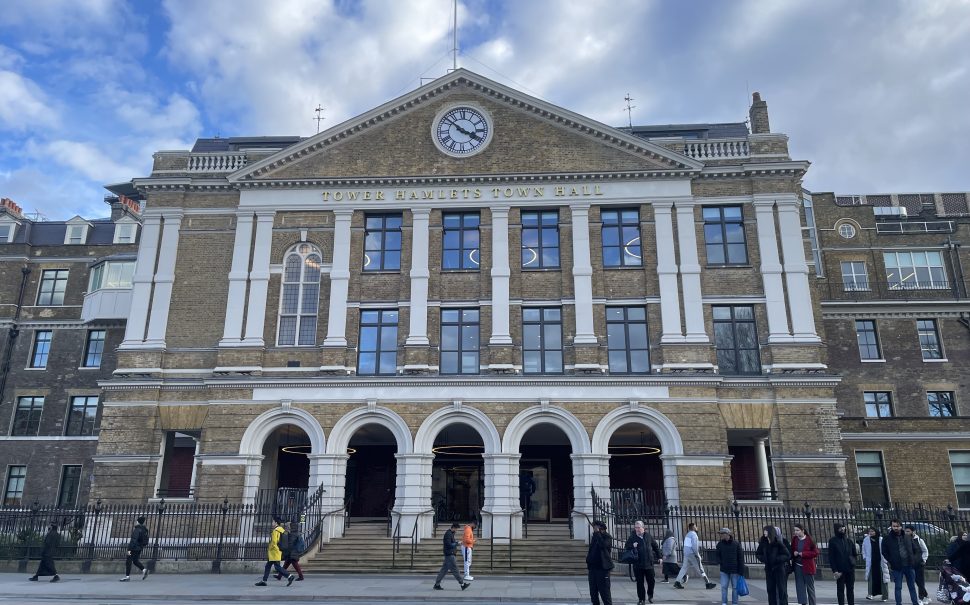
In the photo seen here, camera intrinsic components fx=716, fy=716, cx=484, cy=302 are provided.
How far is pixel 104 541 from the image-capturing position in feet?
77.2

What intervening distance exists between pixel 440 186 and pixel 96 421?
819 inches

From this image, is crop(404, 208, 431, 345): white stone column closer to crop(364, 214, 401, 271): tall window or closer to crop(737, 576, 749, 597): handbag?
crop(364, 214, 401, 271): tall window

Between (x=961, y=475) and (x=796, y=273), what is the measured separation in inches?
561

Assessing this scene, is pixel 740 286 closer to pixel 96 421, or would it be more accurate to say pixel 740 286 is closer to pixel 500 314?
pixel 500 314

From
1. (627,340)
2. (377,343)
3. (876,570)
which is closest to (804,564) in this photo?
(876,570)

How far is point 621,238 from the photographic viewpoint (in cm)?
2719

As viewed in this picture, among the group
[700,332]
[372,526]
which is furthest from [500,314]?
[372,526]

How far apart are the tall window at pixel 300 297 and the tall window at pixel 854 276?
26.3m

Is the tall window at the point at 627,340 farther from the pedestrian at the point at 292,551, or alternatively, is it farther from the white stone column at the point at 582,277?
the pedestrian at the point at 292,551

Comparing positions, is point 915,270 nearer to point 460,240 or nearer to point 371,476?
point 460,240

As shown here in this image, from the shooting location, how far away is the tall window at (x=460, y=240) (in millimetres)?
27281

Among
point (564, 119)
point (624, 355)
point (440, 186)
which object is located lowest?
point (624, 355)

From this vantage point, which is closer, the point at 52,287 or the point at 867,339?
the point at 867,339

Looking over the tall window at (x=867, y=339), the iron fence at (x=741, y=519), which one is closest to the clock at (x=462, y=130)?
the iron fence at (x=741, y=519)
